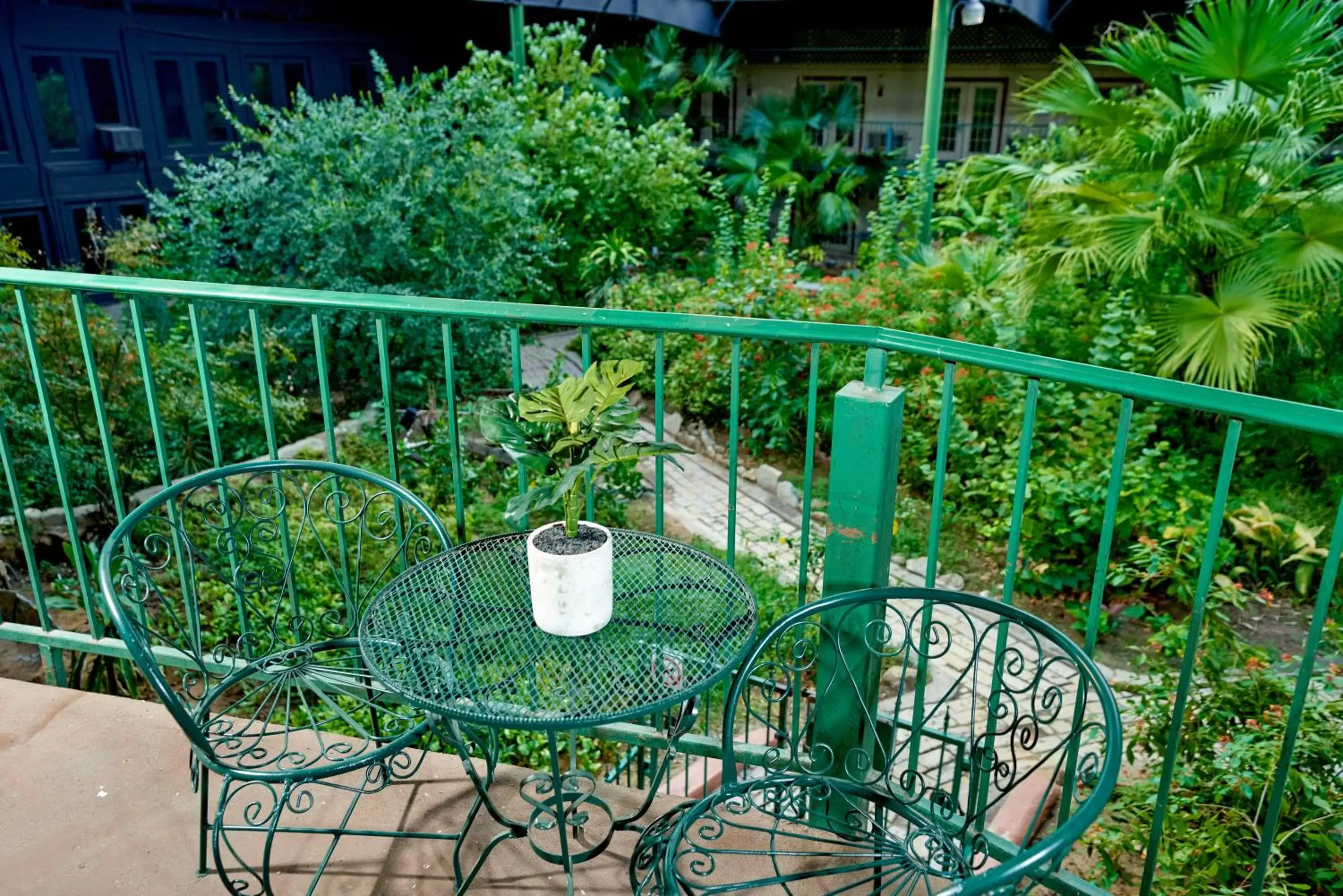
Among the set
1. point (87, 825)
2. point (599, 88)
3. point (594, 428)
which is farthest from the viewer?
point (599, 88)

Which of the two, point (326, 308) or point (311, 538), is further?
point (311, 538)

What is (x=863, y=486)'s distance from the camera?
188 cm

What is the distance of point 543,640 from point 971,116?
1330 cm

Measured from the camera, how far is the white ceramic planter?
5.57 feet

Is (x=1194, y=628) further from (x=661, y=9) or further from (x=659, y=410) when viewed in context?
(x=661, y=9)

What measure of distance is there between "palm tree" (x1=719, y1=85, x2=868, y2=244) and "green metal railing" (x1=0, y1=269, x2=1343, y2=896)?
990 centimetres

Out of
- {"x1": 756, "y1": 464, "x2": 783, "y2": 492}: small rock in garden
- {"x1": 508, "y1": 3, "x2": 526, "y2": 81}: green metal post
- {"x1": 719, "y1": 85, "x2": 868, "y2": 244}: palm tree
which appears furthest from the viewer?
{"x1": 719, "y1": 85, "x2": 868, "y2": 244}: palm tree

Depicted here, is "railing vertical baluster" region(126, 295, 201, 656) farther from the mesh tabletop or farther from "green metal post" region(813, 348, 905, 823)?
"green metal post" region(813, 348, 905, 823)

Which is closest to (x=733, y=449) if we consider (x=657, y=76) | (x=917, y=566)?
(x=917, y=566)

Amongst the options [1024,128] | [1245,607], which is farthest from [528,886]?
[1024,128]

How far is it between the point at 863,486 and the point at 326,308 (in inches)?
48.3

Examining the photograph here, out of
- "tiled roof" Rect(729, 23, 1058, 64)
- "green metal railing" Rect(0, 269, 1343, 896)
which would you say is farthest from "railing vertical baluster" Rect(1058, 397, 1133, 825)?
"tiled roof" Rect(729, 23, 1058, 64)

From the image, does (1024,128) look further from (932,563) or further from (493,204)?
(932,563)

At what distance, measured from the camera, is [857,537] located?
1.92m
